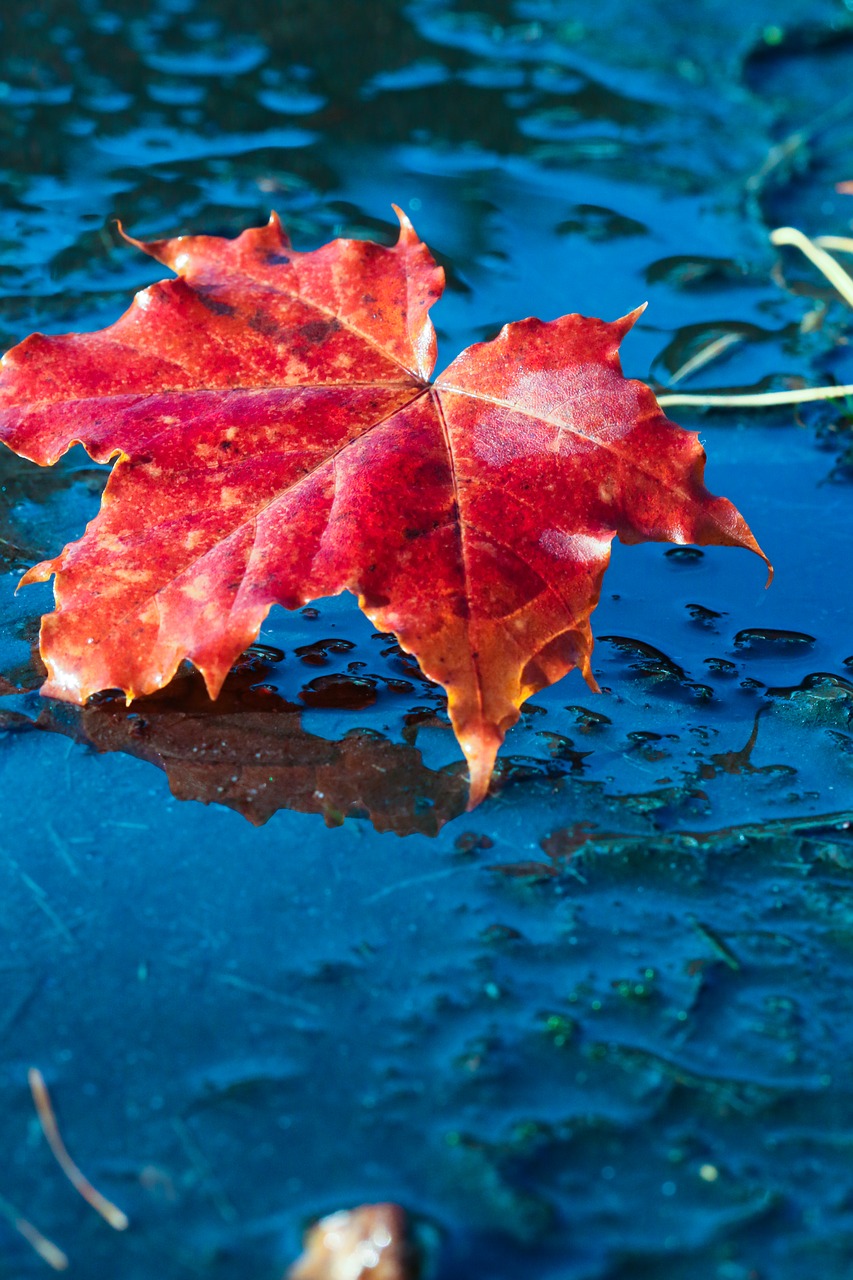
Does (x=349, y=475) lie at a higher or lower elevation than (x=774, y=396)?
higher

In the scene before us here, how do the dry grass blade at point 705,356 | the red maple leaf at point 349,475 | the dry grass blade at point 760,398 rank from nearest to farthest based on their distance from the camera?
1. the red maple leaf at point 349,475
2. the dry grass blade at point 760,398
3. the dry grass blade at point 705,356

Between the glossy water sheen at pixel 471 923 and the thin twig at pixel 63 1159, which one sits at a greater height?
the glossy water sheen at pixel 471 923

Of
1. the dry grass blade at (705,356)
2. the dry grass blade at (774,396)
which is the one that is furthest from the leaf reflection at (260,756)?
the dry grass blade at (705,356)

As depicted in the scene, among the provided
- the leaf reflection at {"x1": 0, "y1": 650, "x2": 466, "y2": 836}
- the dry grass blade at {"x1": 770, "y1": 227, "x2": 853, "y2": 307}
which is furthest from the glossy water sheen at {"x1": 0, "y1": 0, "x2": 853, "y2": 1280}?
the dry grass blade at {"x1": 770, "y1": 227, "x2": 853, "y2": 307}

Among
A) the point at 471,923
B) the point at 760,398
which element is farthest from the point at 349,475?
the point at 760,398

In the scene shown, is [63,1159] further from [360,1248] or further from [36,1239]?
[360,1248]

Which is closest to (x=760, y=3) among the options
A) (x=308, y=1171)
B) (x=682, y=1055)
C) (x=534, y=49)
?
(x=534, y=49)

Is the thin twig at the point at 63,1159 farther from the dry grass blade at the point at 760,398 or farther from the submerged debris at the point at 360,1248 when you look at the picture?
the dry grass blade at the point at 760,398
